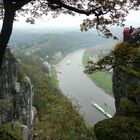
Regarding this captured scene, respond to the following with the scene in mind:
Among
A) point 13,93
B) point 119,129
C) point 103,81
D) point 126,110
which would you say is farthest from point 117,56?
point 103,81

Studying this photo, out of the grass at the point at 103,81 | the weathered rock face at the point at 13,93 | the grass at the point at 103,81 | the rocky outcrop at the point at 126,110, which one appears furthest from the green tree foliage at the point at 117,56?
the grass at the point at 103,81

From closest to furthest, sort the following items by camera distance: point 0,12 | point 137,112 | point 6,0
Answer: point 6,0 < point 0,12 < point 137,112

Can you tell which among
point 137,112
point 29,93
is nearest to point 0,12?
point 137,112

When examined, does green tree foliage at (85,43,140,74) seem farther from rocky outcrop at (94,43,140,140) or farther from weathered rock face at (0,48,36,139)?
A: weathered rock face at (0,48,36,139)

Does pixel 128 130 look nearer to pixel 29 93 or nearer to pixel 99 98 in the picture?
pixel 29 93

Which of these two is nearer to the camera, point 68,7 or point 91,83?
point 68,7

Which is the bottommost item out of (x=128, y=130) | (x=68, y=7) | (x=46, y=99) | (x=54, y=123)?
(x=46, y=99)

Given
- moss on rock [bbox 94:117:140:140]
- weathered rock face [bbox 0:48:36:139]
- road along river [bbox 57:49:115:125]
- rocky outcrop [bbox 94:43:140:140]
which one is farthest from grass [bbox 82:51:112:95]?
moss on rock [bbox 94:117:140:140]

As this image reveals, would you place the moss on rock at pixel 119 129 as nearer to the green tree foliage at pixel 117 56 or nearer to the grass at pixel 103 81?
the green tree foliage at pixel 117 56

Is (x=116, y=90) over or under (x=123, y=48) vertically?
under
